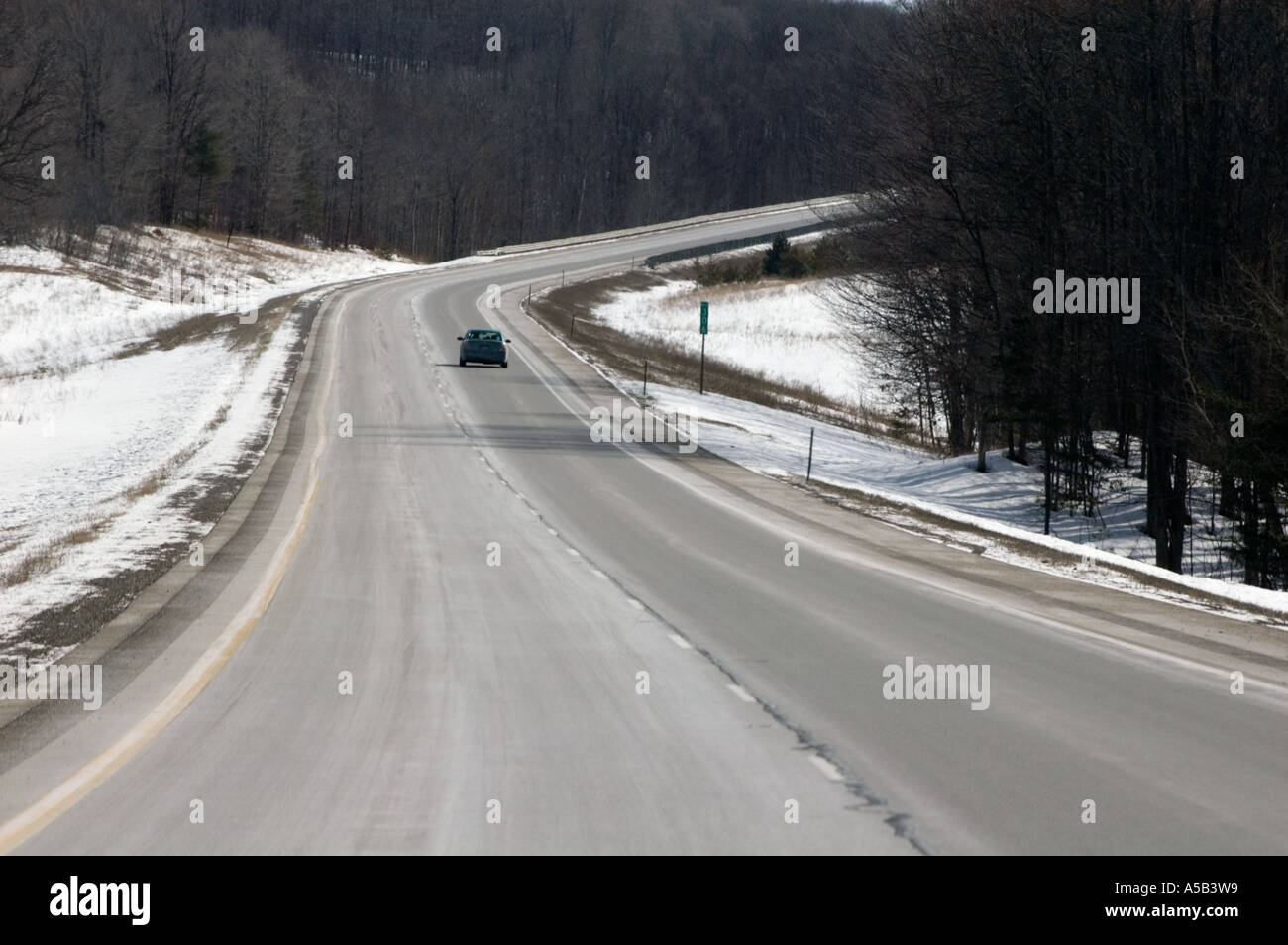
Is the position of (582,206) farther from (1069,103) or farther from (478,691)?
(478,691)

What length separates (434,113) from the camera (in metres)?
143

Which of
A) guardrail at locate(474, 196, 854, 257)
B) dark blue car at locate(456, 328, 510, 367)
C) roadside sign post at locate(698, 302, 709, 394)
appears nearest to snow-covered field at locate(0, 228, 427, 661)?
dark blue car at locate(456, 328, 510, 367)

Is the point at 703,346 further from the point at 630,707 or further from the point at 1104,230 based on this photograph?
the point at 630,707

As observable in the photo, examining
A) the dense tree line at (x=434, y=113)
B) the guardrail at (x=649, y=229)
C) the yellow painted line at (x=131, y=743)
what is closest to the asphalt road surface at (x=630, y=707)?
the yellow painted line at (x=131, y=743)

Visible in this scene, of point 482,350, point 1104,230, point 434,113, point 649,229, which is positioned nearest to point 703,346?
point 482,350

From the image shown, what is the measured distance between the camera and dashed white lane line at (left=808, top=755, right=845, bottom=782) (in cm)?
771

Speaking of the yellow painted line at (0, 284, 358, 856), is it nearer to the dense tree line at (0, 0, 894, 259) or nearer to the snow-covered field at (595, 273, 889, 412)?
the snow-covered field at (595, 273, 889, 412)

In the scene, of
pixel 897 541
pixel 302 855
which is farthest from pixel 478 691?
pixel 897 541

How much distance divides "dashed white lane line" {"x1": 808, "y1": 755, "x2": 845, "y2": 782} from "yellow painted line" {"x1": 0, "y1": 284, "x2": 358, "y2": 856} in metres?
4.12
